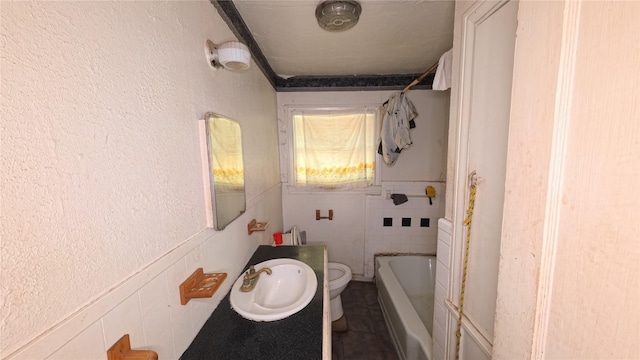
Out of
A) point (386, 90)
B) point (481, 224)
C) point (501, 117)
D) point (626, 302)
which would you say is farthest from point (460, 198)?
point (386, 90)

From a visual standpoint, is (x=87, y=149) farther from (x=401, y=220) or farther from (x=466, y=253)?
(x=401, y=220)

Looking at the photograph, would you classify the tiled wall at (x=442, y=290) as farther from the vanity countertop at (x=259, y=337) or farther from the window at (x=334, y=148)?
the window at (x=334, y=148)

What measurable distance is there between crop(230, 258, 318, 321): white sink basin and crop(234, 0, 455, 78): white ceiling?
1448mm

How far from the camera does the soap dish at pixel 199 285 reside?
0.75m

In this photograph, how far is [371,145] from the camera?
243 cm

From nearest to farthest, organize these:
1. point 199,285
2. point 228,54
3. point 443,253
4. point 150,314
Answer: point 150,314 → point 199,285 → point 228,54 → point 443,253

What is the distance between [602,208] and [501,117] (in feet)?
1.54

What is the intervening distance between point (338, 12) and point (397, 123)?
1.24 meters

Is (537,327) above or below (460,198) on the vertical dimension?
below

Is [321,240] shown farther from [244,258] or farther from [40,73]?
[40,73]

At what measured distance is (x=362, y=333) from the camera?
1.92 metres

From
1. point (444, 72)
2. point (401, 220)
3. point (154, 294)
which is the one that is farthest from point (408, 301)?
point (154, 294)

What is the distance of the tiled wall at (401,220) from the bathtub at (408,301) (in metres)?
0.13

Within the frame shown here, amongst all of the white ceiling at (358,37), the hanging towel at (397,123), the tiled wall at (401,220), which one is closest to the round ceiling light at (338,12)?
the white ceiling at (358,37)
